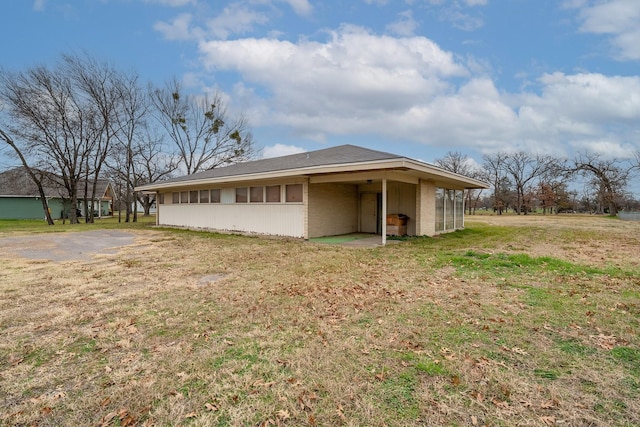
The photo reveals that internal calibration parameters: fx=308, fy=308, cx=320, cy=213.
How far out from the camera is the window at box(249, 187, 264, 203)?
41.1ft

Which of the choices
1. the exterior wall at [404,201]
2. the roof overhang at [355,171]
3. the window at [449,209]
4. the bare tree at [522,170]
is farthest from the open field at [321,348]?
the bare tree at [522,170]

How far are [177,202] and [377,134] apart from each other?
15.9m

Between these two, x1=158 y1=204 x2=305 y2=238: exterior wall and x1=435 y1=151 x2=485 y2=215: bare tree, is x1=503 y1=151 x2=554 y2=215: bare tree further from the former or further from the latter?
x1=158 y1=204 x2=305 y2=238: exterior wall

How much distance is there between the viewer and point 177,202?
1745cm

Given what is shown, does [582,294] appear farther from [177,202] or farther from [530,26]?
[177,202]

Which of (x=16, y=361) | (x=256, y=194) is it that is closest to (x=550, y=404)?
(x=16, y=361)

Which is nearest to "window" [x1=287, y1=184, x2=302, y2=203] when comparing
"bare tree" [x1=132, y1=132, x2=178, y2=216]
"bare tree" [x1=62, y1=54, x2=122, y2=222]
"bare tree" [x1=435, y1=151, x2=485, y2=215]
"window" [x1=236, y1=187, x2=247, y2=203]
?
"window" [x1=236, y1=187, x2=247, y2=203]

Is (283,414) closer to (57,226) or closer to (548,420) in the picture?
(548,420)

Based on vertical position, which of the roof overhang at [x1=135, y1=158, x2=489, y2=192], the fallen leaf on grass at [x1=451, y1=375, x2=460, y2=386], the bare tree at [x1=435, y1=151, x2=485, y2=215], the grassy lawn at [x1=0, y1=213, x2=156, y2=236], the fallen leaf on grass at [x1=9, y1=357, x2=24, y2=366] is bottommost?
the fallen leaf on grass at [x1=9, y1=357, x2=24, y2=366]

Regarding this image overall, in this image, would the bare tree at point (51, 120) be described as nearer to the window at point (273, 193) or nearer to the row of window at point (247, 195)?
the row of window at point (247, 195)

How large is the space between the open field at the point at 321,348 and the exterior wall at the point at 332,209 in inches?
231

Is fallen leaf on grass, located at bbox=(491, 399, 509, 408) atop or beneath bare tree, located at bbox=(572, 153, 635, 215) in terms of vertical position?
beneath

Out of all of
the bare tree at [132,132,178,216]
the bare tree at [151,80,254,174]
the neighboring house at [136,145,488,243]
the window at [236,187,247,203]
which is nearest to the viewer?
the neighboring house at [136,145,488,243]

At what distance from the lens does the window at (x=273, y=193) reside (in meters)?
12.0
